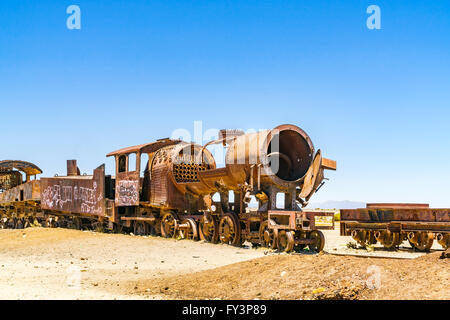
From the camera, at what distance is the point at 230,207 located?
19219 millimetres

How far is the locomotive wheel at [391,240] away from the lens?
16.6 m

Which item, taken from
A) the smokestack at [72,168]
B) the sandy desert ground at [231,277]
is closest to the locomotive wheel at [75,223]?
the smokestack at [72,168]

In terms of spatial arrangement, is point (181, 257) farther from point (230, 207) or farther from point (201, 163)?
point (201, 163)

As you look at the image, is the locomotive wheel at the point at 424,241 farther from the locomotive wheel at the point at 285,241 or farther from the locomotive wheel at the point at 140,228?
the locomotive wheel at the point at 140,228

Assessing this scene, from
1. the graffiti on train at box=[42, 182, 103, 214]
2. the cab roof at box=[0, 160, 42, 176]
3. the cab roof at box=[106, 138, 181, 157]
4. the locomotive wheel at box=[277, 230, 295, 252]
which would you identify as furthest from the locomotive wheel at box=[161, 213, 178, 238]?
the cab roof at box=[0, 160, 42, 176]

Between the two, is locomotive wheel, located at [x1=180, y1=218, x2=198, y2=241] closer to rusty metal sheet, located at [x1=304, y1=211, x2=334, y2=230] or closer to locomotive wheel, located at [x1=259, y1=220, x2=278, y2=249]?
locomotive wheel, located at [x1=259, y1=220, x2=278, y2=249]

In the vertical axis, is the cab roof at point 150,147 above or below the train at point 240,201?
above

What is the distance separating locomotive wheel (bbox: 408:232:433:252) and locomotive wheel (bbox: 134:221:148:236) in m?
11.6

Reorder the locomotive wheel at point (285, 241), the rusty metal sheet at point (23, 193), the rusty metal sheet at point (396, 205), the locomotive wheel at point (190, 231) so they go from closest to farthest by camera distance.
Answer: the locomotive wheel at point (285, 241)
the rusty metal sheet at point (396, 205)
the locomotive wheel at point (190, 231)
the rusty metal sheet at point (23, 193)

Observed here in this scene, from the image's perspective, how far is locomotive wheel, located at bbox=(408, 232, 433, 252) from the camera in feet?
51.2

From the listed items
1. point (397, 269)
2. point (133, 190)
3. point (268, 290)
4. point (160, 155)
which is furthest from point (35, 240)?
point (397, 269)

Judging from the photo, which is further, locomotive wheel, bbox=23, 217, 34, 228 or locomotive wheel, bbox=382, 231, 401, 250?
locomotive wheel, bbox=23, 217, 34, 228

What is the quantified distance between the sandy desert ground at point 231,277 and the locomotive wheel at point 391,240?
16.1 ft
